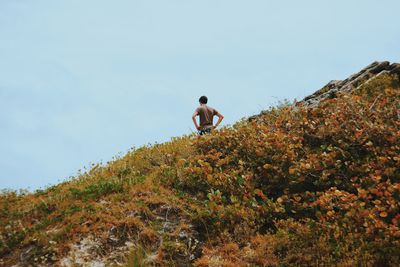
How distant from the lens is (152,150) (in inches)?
617

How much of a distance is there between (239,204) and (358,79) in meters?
16.2

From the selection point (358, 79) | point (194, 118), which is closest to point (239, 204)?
point (194, 118)

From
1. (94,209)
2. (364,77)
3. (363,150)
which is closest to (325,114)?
(363,150)

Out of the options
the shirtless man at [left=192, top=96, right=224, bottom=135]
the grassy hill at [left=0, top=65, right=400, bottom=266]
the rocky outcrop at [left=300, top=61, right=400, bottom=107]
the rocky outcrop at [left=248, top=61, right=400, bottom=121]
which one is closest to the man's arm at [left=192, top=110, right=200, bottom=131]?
the shirtless man at [left=192, top=96, right=224, bottom=135]

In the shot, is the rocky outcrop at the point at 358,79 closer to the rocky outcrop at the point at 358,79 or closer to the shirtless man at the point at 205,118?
the rocky outcrop at the point at 358,79

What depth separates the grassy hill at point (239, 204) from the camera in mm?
9312

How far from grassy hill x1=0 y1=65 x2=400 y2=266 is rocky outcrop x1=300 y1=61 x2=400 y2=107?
8.66 meters

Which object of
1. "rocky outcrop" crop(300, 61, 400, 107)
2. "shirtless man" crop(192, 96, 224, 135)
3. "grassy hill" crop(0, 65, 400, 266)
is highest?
"shirtless man" crop(192, 96, 224, 135)

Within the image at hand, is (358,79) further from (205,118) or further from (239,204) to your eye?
(239,204)

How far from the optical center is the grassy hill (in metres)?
9.31

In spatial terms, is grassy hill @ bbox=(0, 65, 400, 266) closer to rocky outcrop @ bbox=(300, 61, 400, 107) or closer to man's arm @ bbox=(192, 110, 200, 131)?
man's arm @ bbox=(192, 110, 200, 131)

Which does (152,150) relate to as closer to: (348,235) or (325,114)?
(325,114)

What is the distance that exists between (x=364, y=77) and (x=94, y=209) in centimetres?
1871

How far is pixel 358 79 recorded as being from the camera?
24359 mm
